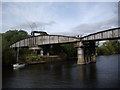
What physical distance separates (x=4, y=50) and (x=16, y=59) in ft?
38.3

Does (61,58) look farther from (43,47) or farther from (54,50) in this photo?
(43,47)

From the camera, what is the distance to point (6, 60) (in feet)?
203

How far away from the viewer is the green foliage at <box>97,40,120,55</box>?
16352 centimetres

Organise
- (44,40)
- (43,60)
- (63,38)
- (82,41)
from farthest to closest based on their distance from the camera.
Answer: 1. (43,60)
2. (44,40)
3. (63,38)
4. (82,41)

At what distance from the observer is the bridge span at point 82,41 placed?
5838 centimetres

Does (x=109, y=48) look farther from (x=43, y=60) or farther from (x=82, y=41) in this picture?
(x=82, y=41)

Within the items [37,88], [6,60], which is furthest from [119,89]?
[6,60]

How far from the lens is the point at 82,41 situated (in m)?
67.3

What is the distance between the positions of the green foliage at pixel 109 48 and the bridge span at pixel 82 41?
284 ft

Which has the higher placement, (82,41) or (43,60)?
(82,41)

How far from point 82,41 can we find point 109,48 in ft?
368

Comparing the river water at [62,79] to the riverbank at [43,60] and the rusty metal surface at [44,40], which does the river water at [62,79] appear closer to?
the rusty metal surface at [44,40]

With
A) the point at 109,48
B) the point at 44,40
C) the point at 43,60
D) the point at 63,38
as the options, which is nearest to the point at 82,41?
the point at 63,38

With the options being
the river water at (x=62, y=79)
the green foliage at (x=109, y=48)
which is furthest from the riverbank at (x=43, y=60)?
the green foliage at (x=109, y=48)
